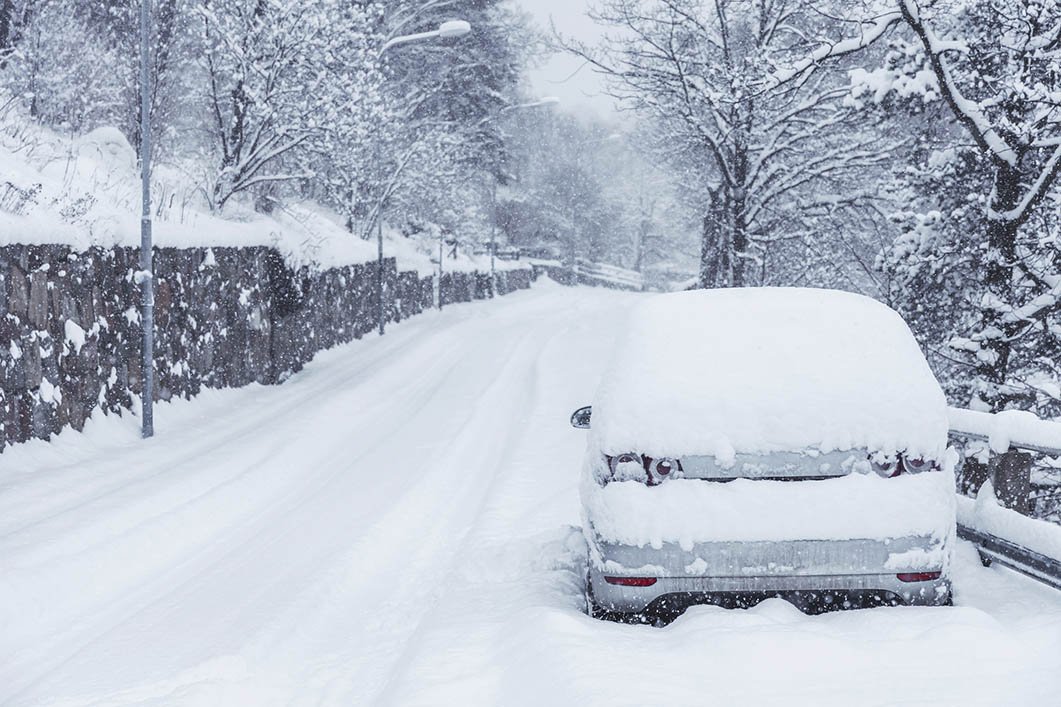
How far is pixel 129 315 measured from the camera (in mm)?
11953

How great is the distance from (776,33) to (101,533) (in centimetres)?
1686

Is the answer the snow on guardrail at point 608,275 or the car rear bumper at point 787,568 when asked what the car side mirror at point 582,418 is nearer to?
the car rear bumper at point 787,568

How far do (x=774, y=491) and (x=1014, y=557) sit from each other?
2079 mm

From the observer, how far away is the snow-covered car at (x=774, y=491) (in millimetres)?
4352

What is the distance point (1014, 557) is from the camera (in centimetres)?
546

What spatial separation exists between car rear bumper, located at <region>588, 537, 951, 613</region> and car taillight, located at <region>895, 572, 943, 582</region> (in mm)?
13

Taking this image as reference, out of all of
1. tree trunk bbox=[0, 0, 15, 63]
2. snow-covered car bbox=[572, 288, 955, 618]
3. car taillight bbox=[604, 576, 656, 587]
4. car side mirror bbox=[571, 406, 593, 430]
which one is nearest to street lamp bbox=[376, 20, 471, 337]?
tree trunk bbox=[0, 0, 15, 63]

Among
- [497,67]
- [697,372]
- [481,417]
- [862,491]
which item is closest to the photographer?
[862,491]

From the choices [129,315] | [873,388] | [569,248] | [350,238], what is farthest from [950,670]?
[569,248]

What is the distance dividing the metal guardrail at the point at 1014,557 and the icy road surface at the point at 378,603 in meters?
0.10

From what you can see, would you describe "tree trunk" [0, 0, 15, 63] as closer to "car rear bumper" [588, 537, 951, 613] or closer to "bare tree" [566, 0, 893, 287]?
"bare tree" [566, 0, 893, 287]

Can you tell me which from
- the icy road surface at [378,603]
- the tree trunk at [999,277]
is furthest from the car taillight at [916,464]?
the tree trunk at [999,277]

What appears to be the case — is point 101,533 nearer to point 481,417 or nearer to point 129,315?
point 129,315

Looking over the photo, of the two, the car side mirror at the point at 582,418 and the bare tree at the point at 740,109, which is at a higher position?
the bare tree at the point at 740,109
